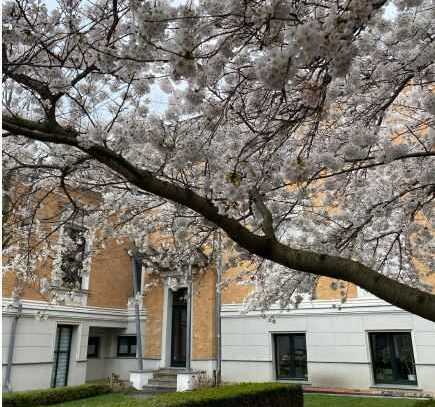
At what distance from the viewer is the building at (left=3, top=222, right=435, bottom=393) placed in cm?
1166

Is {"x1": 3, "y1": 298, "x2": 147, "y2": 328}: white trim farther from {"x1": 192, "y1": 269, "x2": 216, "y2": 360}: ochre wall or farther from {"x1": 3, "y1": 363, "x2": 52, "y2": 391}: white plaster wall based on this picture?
{"x1": 192, "y1": 269, "x2": 216, "y2": 360}: ochre wall

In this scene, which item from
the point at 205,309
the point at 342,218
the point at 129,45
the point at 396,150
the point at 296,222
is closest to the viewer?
the point at 129,45

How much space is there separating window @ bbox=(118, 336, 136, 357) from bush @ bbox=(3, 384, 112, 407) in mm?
2670

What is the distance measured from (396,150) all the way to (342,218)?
2.55m

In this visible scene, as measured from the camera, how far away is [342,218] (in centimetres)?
695

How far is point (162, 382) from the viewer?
534 inches

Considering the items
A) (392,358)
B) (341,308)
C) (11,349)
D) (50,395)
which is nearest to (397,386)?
(392,358)

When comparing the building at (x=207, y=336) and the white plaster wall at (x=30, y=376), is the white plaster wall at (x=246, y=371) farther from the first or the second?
the white plaster wall at (x=30, y=376)

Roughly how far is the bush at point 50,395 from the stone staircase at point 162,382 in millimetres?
1196

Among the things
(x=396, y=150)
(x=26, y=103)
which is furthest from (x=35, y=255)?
(x=396, y=150)

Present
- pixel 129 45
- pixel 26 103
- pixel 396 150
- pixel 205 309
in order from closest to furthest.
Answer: pixel 129 45 → pixel 396 150 → pixel 26 103 → pixel 205 309

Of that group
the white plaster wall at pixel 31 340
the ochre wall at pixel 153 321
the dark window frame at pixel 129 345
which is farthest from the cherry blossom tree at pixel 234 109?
the dark window frame at pixel 129 345

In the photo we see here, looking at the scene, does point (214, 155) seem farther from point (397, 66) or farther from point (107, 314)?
point (107, 314)

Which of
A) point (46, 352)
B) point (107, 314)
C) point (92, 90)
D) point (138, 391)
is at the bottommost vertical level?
point (138, 391)
